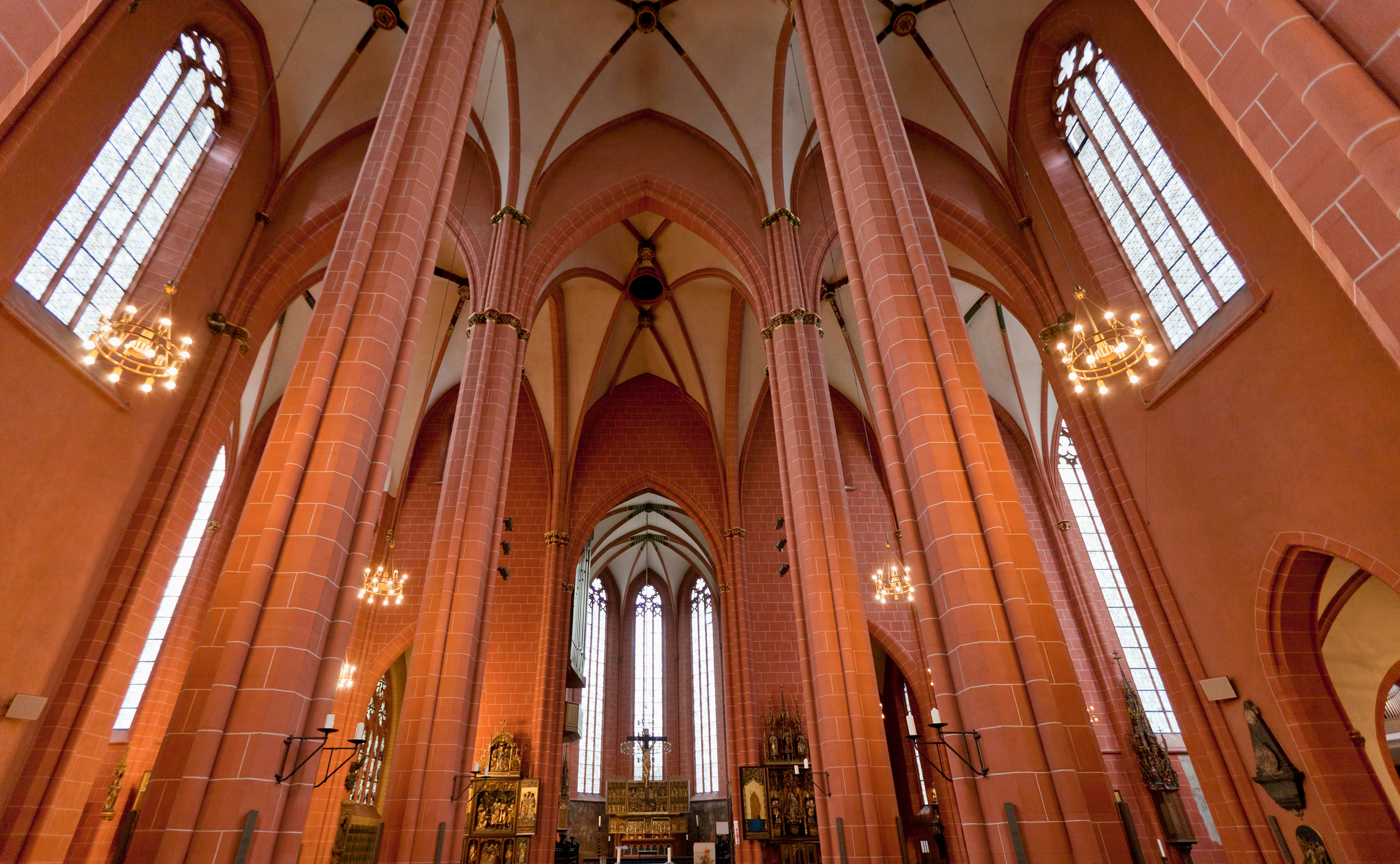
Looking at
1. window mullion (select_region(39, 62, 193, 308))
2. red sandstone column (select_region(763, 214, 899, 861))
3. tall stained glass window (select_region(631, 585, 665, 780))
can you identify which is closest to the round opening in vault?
red sandstone column (select_region(763, 214, 899, 861))

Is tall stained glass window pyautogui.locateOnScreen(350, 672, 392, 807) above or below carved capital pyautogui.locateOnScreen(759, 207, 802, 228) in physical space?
below

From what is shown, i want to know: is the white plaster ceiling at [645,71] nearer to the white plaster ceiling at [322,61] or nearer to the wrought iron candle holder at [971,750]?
the white plaster ceiling at [322,61]

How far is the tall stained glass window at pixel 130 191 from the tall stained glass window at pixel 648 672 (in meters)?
20.3

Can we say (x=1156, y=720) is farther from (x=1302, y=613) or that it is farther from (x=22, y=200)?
(x=22, y=200)

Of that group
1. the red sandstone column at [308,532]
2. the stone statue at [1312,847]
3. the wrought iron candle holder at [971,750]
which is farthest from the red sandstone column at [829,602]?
the red sandstone column at [308,532]

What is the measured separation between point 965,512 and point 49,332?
31.9ft

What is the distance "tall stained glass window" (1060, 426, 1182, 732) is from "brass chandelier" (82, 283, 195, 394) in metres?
15.5

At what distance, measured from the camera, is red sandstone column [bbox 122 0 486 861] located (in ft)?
13.4

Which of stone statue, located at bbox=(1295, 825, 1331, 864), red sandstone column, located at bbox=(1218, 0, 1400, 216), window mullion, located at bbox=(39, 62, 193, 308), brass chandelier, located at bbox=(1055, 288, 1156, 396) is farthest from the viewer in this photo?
window mullion, located at bbox=(39, 62, 193, 308)

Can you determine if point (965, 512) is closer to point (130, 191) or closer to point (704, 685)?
point (130, 191)

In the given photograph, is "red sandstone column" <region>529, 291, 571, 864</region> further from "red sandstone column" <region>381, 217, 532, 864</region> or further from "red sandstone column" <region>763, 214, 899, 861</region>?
"red sandstone column" <region>763, 214, 899, 861</region>

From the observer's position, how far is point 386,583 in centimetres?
1345

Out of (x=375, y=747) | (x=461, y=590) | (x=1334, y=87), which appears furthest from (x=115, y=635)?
(x=1334, y=87)

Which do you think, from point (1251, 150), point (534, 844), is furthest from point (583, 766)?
point (1251, 150)
